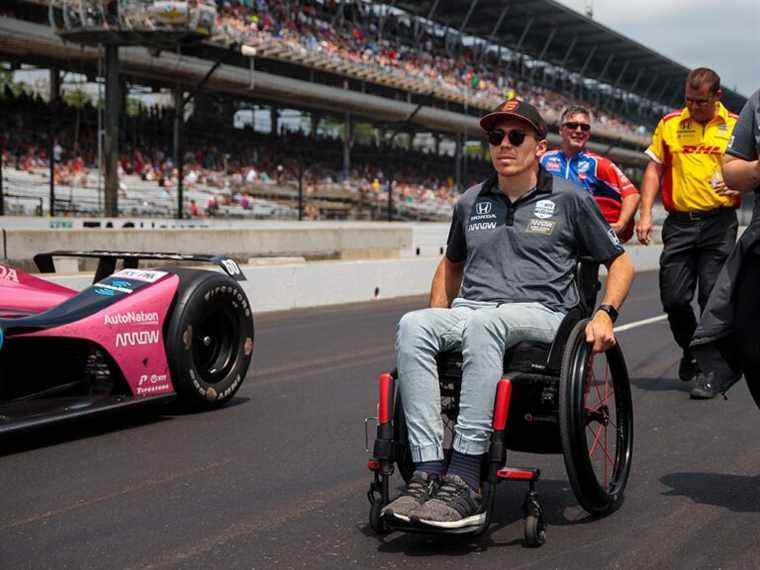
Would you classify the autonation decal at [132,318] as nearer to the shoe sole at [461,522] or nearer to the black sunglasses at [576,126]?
the shoe sole at [461,522]

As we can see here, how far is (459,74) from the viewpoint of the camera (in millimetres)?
47844

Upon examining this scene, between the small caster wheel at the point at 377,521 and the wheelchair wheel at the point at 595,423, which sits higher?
the wheelchair wheel at the point at 595,423

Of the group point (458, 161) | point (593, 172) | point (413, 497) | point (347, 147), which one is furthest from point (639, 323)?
point (458, 161)

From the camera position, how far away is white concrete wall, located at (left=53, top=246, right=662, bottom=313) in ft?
43.0

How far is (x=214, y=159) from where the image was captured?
32281mm

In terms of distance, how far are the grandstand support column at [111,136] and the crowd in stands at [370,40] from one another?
4.98 metres

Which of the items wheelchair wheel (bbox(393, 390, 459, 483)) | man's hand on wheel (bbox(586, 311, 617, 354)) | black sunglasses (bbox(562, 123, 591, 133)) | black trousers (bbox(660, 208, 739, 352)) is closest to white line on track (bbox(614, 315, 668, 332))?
black trousers (bbox(660, 208, 739, 352))

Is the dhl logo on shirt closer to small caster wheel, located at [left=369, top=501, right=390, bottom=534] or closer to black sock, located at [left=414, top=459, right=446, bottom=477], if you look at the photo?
black sock, located at [left=414, top=459, right=446, bottom=477]

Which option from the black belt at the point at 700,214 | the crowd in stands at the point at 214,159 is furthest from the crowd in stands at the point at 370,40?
the black belt at the point at 700,214

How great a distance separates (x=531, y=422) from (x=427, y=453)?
0.43 metres

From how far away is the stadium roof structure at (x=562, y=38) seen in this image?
49.5 metres

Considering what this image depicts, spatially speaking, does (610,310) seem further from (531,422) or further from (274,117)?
(274,117)

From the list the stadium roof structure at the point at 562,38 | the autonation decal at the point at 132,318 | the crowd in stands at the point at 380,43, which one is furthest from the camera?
the stadium roof structure at the point at 562,38

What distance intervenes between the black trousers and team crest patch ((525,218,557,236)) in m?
2.87
